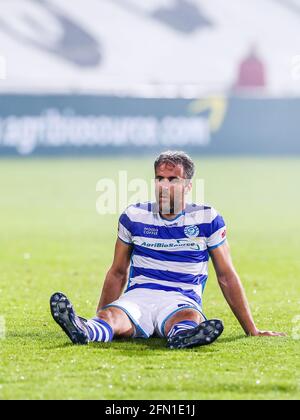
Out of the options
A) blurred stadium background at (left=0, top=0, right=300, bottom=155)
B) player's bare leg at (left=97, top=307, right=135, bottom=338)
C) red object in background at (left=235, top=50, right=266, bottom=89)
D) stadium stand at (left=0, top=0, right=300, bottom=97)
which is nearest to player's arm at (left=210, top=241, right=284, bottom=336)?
player's bare leg at (left=97, top=307, right=135, bottom=338)

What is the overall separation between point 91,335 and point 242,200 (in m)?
13.8

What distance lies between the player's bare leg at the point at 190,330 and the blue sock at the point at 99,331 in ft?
1.26

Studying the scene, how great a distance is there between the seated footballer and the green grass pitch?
19 centimetres

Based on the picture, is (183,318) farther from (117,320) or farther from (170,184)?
(170,184)

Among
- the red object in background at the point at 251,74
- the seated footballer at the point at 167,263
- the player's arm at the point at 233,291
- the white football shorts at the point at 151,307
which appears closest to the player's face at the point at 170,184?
the seated footballer at the point at 167,263

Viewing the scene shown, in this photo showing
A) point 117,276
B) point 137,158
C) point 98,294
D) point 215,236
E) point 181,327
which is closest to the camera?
point 181,327

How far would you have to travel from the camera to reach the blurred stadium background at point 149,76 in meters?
28.2

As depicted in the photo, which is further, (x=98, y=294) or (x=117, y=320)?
(x=98, y=294)

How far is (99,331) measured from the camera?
6781 millimetres

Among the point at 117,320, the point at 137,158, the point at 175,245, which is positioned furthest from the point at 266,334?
the point at 137,158

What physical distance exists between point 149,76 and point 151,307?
34.7 m

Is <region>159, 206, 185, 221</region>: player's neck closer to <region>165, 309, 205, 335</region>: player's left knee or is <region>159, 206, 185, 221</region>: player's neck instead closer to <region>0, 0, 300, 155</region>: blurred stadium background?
<region>165, 309, 205, 335</region>: player's left knee

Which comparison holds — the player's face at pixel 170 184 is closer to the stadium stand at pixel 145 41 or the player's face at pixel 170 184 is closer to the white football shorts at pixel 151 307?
the white football shorts at pixel 151 307

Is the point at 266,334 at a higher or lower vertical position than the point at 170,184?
lower
